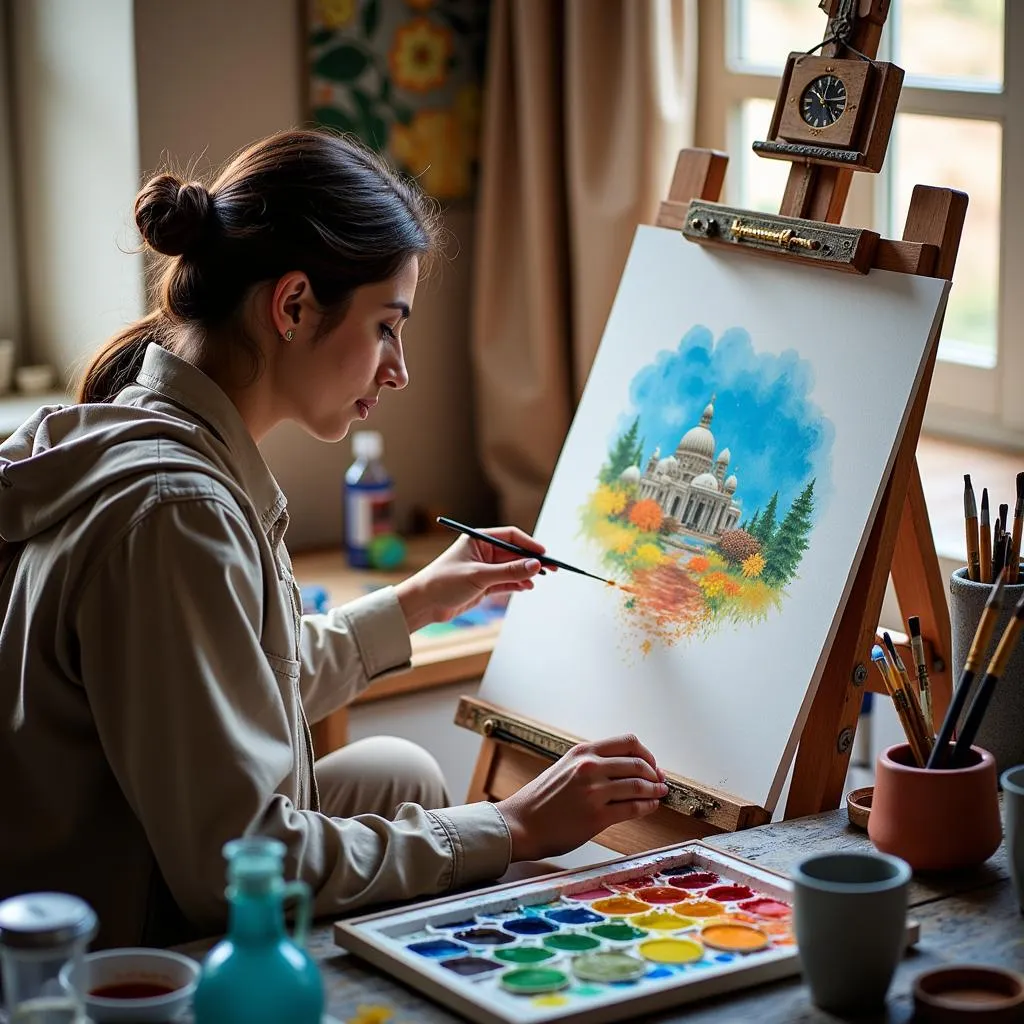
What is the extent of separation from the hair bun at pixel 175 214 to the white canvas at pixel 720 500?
1.76 ft

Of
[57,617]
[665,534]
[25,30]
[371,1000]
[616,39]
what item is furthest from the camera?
[25,30]

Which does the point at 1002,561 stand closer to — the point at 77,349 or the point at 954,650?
the point at 954,650

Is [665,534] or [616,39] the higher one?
[616,39]

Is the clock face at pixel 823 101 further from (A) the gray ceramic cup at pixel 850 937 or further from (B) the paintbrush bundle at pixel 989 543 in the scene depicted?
(A) the gray ceramic cup at pixel 850 937

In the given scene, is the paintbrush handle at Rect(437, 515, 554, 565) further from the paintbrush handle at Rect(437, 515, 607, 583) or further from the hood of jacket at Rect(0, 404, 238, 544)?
the hood of jacket at Rect(0, 404, 238, 544)

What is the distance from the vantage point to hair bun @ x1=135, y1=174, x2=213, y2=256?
160 centimetres

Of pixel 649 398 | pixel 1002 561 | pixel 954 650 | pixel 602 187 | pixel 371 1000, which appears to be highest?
pixel 602 187

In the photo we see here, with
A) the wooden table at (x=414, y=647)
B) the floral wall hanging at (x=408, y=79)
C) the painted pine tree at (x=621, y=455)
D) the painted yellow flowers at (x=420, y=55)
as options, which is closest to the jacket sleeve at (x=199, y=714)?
the painted pine tree at (x=621, y=455)

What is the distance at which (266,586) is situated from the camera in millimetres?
1480

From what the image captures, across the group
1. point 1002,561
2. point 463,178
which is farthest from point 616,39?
point 1002,561

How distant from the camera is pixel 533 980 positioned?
1.23m

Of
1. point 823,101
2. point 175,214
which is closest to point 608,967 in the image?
point 175,214

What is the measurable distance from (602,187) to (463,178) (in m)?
0.36

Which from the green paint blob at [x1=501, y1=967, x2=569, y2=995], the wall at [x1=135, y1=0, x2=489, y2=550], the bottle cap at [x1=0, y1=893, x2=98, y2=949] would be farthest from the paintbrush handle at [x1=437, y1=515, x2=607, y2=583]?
the wall at [x1=135, y1=0, x2=489, y2=550]
